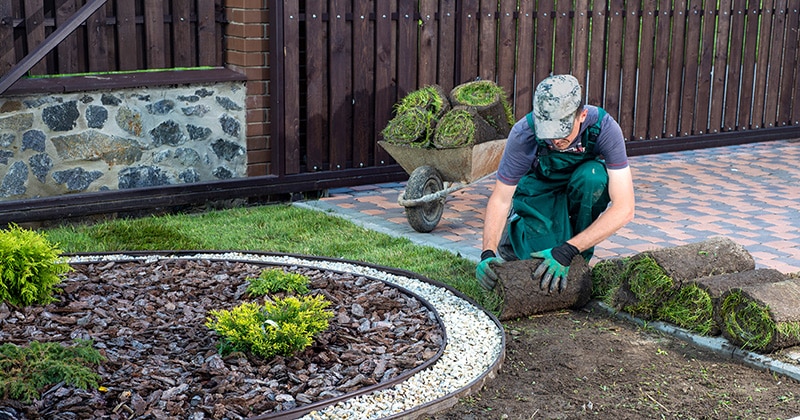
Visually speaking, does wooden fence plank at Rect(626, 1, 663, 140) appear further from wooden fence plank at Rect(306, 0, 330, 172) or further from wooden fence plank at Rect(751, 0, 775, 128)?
wooden fence plank at Rect(306, 0, 330, 172)

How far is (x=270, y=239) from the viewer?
702 cm

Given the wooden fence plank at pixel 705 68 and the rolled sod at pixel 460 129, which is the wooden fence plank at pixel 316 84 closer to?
the rolled sod at pixel 460 129

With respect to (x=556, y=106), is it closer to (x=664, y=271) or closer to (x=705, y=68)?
(x=664, y=271)

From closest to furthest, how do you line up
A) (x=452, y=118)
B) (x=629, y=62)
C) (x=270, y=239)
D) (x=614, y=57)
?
(x=270, y=239) → (x=452, y=118) → (x=614, y=57) → (x=629, y=62)

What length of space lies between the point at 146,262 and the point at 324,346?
6.11 ft

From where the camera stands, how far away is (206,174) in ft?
26.5

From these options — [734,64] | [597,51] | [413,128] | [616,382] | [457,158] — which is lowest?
[616,382]

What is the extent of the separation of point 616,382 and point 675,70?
678 centimetres

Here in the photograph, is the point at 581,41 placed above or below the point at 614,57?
above

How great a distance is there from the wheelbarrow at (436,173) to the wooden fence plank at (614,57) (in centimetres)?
305

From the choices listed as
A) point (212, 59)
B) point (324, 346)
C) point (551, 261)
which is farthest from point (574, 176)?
point (212, 59)

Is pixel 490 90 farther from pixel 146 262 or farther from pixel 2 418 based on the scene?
pixel 2 418

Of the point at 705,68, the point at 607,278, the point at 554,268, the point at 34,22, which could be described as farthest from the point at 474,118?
the point at 705,68

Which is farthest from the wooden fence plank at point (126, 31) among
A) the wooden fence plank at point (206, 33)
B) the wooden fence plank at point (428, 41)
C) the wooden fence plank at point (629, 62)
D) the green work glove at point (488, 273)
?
the wooden fence plank at point (629, 62)
